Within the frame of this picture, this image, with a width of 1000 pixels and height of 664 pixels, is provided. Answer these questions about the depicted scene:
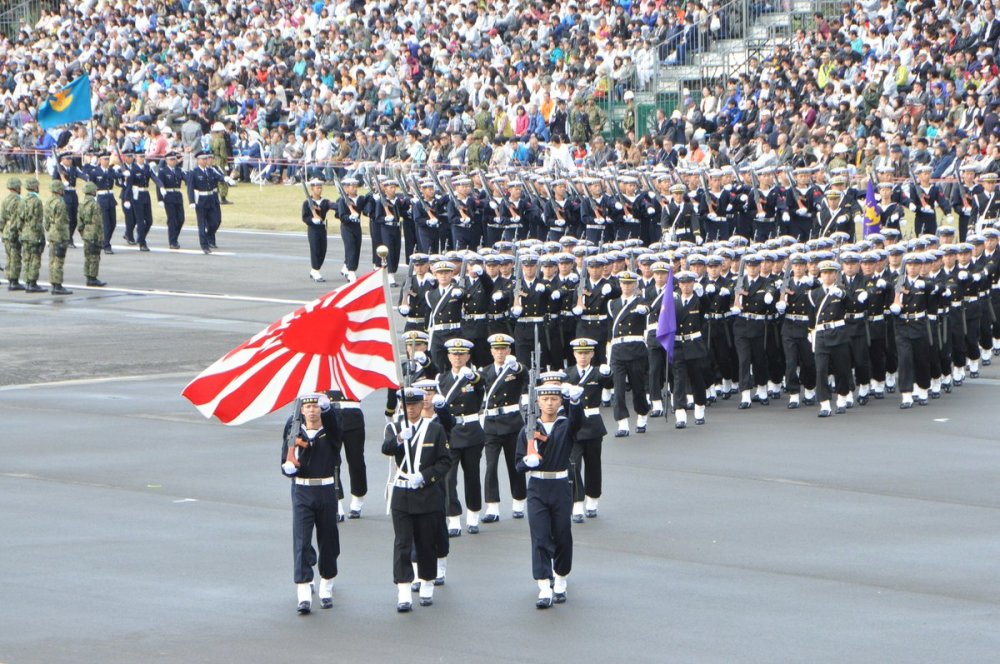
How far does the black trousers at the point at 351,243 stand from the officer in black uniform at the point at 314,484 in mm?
16997

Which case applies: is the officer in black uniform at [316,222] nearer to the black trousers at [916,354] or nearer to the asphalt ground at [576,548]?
the asphalt ground at [576,548]

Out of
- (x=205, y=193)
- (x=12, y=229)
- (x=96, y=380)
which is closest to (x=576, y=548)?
(x=96, y=380)

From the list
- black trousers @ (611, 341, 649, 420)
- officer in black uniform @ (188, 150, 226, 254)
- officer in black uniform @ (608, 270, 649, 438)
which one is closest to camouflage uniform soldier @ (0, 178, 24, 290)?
officer in black uniform @ (188, 150, 226, 254)

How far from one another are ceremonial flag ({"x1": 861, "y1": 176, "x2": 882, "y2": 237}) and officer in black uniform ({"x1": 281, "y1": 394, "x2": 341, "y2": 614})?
14666 millimetres

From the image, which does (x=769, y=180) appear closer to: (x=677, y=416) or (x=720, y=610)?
(x=677, y=416)

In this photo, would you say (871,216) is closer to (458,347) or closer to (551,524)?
(458,347)

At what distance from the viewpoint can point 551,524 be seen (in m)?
12.4

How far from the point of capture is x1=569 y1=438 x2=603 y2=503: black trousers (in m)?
14.7

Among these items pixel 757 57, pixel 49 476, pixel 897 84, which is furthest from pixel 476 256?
pixel 757 57

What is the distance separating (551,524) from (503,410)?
258 cm

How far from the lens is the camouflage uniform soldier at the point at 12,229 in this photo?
2878cm

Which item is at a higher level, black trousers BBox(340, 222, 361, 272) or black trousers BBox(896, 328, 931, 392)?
black trousers BBox(340, 222, 361, 272)

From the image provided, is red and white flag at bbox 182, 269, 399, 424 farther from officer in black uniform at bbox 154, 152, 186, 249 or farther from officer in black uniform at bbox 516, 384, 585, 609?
officer in black uniform at bbox 154, 152, 186, 249

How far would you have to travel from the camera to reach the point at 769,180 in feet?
88.0
